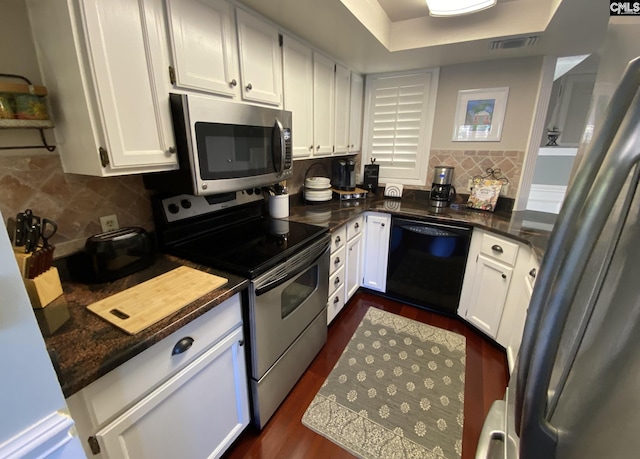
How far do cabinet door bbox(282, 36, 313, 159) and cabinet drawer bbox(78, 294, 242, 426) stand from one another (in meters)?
1.26

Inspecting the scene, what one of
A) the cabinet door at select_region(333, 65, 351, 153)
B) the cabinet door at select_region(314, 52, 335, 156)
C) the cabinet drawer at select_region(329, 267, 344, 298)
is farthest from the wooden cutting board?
the cabinet door at select_region(333, 65, 351, 153)

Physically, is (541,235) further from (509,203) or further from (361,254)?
(361,254)

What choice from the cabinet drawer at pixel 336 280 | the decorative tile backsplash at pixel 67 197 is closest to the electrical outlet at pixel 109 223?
the decorative tile backsplash at pixel 67 197

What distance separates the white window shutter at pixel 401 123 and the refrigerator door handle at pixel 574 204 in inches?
98.2

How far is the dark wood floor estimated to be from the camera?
4.55ft

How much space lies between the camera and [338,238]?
2078 millimetres

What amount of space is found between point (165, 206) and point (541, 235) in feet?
7.40

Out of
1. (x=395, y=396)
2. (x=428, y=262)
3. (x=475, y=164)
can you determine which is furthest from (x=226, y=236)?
(x=475, y=164)

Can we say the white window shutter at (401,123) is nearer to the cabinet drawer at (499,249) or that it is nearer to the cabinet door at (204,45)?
the cabinet drawer at (499,249)

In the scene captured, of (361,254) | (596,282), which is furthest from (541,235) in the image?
(596,282)

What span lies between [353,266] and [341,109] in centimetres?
142

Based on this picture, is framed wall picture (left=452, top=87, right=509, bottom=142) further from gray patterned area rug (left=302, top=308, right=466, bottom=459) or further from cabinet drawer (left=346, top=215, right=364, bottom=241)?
gray patterned area rug (left=302, top=308, right=466, bottom=459)

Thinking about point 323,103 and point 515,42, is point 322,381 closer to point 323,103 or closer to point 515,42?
point 323,103

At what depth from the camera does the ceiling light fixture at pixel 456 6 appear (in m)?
1.48
